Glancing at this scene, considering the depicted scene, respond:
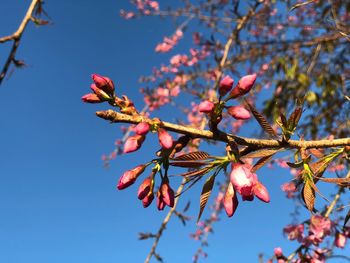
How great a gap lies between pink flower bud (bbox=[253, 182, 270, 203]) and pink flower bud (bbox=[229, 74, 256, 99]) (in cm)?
29

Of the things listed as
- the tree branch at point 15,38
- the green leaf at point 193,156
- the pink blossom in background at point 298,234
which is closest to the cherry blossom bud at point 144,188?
the green leaf at point 193,156

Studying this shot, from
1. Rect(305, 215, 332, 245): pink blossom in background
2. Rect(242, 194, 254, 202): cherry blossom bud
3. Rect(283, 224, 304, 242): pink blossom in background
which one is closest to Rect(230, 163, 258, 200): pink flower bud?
Rect(242, 194, 254, 202): cherry blossom bud

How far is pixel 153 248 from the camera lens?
3.58 m

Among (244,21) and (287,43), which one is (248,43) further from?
(244,21)

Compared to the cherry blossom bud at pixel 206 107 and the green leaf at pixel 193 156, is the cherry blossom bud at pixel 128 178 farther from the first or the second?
the cherry blossom bud at pixel 206 107

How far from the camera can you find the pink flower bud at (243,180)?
1311 mm

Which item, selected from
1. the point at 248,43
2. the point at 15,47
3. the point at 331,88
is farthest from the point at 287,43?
the point at 15,47

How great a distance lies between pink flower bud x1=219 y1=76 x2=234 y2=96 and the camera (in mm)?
1361

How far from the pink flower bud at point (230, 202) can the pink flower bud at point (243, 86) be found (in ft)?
0.95

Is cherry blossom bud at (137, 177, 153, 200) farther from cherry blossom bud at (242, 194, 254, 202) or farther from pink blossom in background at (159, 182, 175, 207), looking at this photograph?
cherry blossom bud at (242, 194, 254, 202)

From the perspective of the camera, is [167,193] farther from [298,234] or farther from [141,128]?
[298,234]

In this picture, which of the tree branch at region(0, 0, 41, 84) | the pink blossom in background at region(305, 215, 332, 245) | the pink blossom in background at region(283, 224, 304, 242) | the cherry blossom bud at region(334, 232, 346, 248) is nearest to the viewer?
the tree branch at region(0, 0, 41, 84)

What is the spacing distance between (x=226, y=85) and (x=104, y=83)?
0.37 meters

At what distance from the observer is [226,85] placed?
137 centimetres
